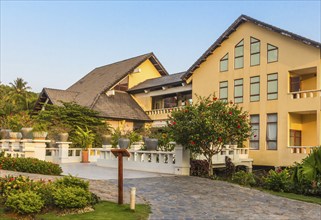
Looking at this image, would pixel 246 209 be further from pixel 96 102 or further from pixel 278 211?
pixel 96 102

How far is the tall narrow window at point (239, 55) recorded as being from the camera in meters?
27.3

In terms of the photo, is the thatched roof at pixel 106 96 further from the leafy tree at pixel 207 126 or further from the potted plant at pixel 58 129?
the leafy tree at pixel 207 126

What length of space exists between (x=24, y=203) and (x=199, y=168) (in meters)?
9.20

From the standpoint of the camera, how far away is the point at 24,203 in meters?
8.51

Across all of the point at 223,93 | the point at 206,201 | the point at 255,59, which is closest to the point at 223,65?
the point at 223,93

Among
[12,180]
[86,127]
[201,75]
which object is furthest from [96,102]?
[12,180]

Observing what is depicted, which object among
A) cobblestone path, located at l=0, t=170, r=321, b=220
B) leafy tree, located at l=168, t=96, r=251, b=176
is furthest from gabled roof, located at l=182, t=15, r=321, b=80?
cobblestone path, located at l=0, t=170, r=321, b=220

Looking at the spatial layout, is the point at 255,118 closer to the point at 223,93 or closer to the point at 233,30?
the point at 223,93

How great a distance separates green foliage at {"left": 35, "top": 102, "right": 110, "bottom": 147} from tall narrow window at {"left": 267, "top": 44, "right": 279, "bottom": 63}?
13.0 m

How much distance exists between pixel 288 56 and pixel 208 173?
38.6ft

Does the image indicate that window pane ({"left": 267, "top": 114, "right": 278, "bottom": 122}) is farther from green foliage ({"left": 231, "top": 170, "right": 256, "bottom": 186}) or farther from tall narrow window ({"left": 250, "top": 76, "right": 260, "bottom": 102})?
green foliage ({"left": 231, "top": 170, "right": 256, "bottom": 186})

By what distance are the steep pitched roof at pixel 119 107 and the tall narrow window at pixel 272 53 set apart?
529 inches

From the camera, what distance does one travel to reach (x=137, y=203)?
10.0m

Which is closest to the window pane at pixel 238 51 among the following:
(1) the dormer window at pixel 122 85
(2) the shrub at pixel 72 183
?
(1) the dormer window at pixel 122 85
